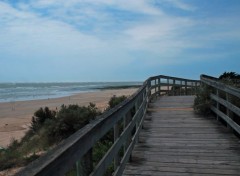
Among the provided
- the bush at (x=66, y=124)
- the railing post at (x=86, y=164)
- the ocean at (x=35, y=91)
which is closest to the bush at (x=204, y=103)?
the bush at (x=66, y=124)

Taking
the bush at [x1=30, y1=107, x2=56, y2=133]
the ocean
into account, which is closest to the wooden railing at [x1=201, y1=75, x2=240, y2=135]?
the bush at [x1=30, y1=107, x2=56, y2=133]

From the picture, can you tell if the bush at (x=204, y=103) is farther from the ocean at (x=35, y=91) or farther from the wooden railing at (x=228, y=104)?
the ocean at (x=35, y=91)

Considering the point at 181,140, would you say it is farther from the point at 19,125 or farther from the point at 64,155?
the point at 19,125

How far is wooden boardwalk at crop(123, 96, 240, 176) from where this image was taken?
5609mm

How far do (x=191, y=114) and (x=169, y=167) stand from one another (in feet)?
19.3

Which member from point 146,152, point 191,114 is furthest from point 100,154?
point 191,114

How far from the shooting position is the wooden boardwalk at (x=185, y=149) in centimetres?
561

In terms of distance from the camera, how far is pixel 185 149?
22.6ft

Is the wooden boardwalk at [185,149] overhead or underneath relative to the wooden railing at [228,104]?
underneath

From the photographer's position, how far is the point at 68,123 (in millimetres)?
12984

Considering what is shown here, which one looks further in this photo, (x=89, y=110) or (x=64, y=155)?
(x=89, y=110)

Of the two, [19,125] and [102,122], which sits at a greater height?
[102,122]

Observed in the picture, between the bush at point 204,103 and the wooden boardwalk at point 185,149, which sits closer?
the wooden boardwalk at point 185,149

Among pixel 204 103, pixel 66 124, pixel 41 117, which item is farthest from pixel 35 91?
pixel 204 103
